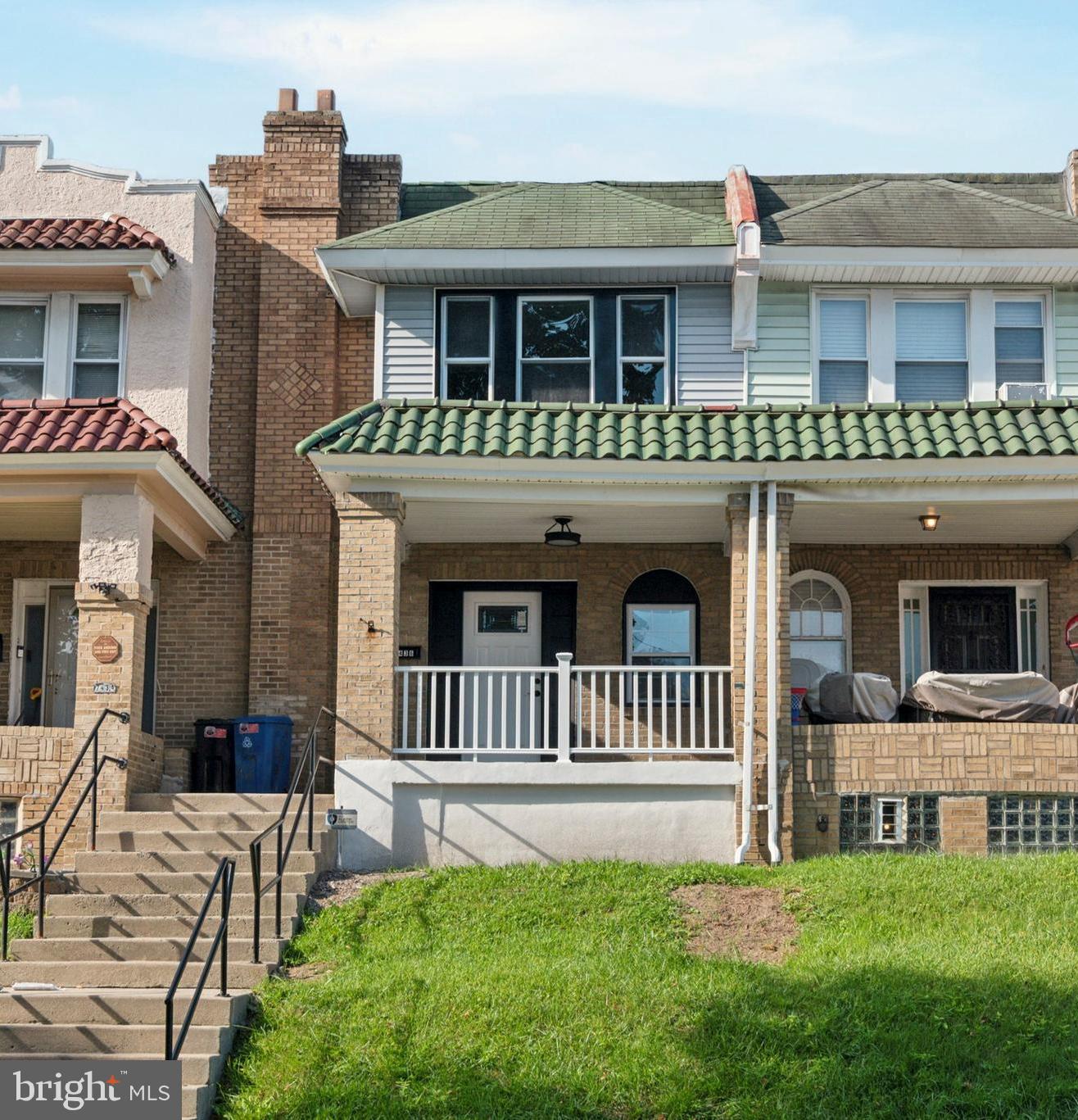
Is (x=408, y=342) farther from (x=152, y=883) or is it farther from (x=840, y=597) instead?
(x=152, y=883)

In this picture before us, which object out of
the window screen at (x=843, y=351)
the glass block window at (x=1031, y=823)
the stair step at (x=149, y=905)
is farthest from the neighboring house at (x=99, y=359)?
the glass block window at (x=1031, y=823)

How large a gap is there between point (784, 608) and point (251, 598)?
5984 mm

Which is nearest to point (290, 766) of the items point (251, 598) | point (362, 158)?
point (251, 598)

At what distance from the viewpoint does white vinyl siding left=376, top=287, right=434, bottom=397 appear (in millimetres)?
17953

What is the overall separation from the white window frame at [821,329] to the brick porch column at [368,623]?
4.89 meters

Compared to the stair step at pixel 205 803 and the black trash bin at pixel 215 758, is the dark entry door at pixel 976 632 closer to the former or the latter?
the stair step at pixel 205 803

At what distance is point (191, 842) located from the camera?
14633mm

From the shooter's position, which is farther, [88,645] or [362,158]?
[362,158]

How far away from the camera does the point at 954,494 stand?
15.8 metres

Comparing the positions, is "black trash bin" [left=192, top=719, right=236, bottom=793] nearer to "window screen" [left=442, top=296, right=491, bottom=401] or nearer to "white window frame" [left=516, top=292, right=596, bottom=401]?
"window screen" [left=442, top=296, right=491, bottom=401]

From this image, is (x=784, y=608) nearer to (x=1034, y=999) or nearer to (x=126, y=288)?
(x=1034, y=999)

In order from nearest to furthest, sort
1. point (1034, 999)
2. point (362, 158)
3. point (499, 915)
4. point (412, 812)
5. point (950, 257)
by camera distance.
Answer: point (1034, 999)
point (499, 915)
point (412, 812)
point (950, 257)
point (362, 158)

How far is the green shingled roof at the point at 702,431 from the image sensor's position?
609 inches

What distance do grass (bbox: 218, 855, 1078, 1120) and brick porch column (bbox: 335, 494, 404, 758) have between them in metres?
2.27
